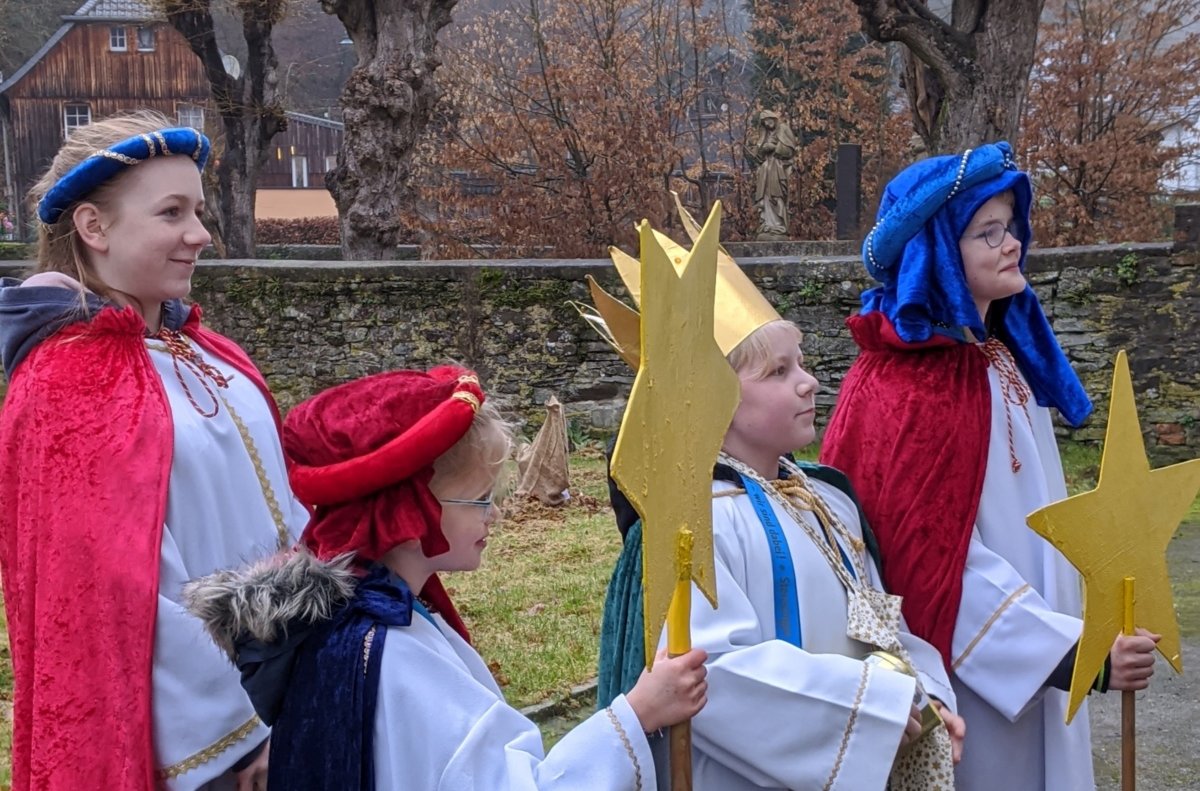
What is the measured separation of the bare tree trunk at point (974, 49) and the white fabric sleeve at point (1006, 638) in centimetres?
858

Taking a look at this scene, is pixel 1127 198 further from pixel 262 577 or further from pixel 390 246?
pixel 262 577

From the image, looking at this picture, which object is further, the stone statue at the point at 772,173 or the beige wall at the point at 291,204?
the beige wall at the point at 291,204

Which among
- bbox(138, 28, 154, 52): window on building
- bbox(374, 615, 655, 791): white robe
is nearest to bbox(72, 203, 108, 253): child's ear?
bbox(374, 615, 655, 791): white robe

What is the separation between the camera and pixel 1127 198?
16531mm

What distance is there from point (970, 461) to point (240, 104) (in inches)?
778

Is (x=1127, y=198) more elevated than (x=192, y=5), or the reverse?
(x=192, y=5)

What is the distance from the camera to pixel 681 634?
2.07 meters

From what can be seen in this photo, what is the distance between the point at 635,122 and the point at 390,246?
4.41 metres

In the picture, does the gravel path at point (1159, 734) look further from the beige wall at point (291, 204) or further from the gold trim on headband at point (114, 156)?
the beige wall at point (291, 204)

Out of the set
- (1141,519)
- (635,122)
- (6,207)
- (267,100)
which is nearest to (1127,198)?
(635,122)

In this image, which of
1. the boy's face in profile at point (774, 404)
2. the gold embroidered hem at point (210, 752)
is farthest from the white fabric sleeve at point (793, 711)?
the gold embroidered hem at point (210, 752)

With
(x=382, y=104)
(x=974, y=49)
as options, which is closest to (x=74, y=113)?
(x=382, y=104)

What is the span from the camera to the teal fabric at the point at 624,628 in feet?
8.10

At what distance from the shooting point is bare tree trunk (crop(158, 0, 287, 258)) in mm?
19719
